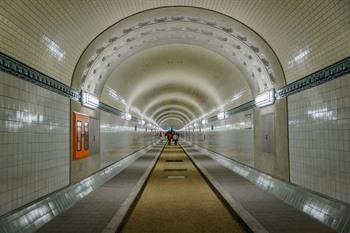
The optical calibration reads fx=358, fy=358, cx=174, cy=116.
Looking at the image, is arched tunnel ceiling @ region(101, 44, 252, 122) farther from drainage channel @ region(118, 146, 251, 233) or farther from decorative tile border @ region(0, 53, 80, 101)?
decorative tile border @ region(0, 53, 80, 101)

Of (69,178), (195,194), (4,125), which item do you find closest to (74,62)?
(69,178)

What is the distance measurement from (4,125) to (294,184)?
614cm

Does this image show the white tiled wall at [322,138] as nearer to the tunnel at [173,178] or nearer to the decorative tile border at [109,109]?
the tunnel at [173,178]

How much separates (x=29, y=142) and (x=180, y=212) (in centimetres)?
346

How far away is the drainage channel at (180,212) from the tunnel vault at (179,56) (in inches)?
136

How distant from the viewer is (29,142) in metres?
6.10

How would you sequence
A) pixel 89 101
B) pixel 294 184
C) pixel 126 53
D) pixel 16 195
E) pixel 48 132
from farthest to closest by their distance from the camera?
pixel 126 53
pixel 89 101
pixel 294 184
pixel 48 132
pixel 16 195

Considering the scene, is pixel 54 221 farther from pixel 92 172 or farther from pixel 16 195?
pixel 92 172

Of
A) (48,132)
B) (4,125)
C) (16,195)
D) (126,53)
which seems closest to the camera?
(4,125)

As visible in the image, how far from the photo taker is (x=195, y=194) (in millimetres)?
10062

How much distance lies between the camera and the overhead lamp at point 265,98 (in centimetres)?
961

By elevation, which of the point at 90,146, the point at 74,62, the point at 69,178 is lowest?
the point at 69,178

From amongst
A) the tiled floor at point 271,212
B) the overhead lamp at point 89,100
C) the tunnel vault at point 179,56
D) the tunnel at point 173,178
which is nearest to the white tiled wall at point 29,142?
the tunnel at point 173,178

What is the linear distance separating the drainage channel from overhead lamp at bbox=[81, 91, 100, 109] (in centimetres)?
294
